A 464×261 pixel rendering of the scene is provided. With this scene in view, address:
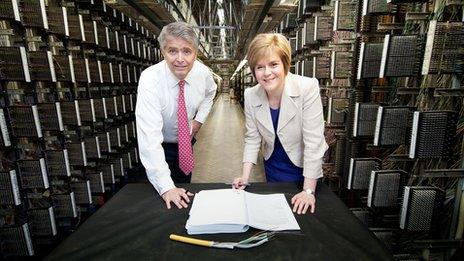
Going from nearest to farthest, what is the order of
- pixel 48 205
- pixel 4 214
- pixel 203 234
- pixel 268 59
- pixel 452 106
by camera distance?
1. pixel 203 234
2. pixel 268 59
3. pixel 452 106
4. pixel 4 214
5. pixel 48 205

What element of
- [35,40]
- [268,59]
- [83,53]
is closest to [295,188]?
[268,59]

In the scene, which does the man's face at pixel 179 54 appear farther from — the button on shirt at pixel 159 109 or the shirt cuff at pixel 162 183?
the shirt cuff at pixel 162 183

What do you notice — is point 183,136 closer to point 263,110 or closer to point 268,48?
point 263,110

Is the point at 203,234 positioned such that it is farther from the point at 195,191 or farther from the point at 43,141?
the point at 43,141

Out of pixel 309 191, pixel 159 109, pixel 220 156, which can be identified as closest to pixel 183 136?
pixel 159 109

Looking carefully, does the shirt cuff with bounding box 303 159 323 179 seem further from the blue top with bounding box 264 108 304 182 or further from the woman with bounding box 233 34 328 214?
the blue top with bounding box 264 108 304 182

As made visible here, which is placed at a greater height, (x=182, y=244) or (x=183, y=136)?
(x=183, y=136)

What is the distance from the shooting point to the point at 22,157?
2.33m

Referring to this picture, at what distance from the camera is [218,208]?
3.39 ft

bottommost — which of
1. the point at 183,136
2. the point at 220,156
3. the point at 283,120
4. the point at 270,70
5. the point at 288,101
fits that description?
the point at 220,156

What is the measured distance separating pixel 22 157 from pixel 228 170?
2.68m

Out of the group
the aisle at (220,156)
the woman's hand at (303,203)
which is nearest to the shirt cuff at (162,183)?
the woman's hand at (303,203)

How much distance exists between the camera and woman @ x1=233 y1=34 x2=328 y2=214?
128 cm

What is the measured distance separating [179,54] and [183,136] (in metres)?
0.56
